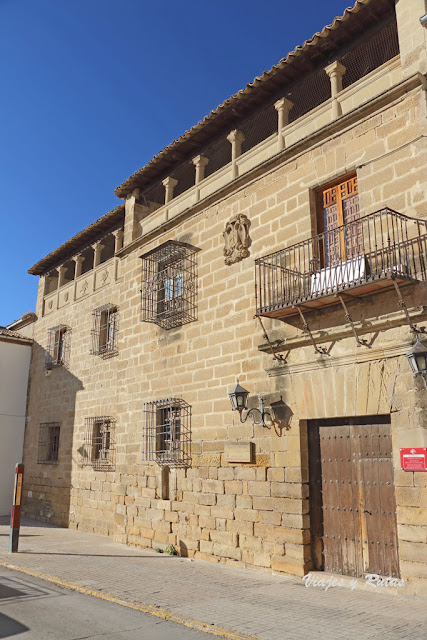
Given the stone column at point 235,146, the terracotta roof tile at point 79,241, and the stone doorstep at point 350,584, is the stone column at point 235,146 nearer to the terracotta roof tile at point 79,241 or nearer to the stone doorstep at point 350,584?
the terracotta roof tile at point 79,241

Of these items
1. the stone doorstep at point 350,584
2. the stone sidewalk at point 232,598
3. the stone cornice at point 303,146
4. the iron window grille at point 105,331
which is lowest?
the stone sidewalk at point 232,598

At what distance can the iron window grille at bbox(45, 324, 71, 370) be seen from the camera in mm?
15172

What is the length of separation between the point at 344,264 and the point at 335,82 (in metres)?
2.84

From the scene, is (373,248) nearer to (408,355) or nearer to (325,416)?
(408,355)

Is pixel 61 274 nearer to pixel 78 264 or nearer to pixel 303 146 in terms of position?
pixel 78 264

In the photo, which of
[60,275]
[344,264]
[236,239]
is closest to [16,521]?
[236,239]

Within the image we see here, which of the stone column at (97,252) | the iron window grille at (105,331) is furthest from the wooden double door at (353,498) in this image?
the stone column at (97,252)

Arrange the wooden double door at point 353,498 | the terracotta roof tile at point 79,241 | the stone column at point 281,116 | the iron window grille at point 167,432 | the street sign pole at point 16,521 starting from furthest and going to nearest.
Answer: the terracotta roof tile at point 79,241 → the street sign pole at point 16,521 → the iron window grille at point 167,432 → the stone column at point 281,116 → the wooden double door at point 353,498

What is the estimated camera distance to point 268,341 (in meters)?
7.78

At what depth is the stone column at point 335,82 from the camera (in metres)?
7.64

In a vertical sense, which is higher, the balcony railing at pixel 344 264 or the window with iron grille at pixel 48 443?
the balcony railing at pixel 344 264

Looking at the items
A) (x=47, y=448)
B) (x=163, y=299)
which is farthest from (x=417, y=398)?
(x=47, y=448)

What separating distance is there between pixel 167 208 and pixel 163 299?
185cm

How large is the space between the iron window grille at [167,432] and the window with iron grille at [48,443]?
577 cm
